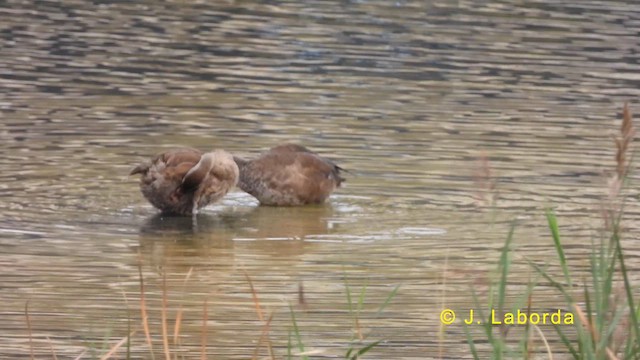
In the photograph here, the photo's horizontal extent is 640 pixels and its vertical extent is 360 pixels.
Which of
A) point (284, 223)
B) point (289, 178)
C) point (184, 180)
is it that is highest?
point (184, 180)

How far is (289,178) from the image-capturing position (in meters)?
9.52

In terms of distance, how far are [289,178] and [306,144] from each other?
121 centimetres

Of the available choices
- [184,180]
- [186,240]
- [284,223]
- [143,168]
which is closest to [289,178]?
[284,223]

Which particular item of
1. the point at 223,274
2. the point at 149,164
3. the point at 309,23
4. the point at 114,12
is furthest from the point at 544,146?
the point at 114,12

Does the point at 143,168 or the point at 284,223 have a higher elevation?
the point at 143,168

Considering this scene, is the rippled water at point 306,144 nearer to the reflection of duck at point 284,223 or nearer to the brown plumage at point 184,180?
the reflection of duck at point 284,223

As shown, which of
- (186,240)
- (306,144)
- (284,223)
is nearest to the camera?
(186,240)

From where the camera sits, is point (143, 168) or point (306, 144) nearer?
point (143, 168)

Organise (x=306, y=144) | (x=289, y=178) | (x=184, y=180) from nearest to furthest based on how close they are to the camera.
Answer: (x=184, y=180)
(x=289, y=178)
(x=306, y=144)

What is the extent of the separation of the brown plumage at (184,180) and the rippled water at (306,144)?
0.47ft

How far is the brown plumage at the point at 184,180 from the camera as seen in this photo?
29.6 ft

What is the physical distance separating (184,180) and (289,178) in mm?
824

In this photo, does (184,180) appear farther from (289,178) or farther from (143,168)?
(289,178)

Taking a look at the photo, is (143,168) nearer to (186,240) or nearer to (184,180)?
(184,180)
